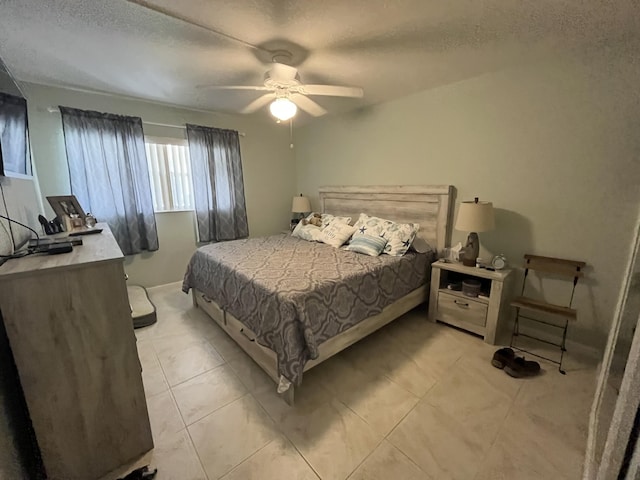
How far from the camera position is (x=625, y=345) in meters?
1.48

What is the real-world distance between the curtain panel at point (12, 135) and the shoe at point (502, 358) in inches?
129

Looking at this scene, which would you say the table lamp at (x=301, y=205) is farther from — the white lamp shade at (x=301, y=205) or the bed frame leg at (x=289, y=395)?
the bed frame leg at (x=289, y=395)

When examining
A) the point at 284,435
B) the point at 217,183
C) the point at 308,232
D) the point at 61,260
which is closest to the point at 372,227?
the point at 308,232

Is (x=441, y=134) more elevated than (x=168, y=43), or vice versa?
(x=168, y=43)

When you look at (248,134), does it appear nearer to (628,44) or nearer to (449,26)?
(449,26)

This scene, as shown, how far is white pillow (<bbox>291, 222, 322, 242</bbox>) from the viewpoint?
321 cm

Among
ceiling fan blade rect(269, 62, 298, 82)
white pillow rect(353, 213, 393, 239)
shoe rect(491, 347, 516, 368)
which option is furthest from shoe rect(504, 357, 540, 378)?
Result: ceiling fan blade rect(269, 62, 298, 82)

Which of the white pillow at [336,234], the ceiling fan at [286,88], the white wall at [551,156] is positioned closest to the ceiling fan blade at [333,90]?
the ceiling fan at [286,88]

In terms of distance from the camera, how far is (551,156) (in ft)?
6.91

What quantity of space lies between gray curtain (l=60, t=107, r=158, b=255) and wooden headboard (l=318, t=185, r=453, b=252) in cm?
259

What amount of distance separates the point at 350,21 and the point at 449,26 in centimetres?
65

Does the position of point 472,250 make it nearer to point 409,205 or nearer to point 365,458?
point 409,205

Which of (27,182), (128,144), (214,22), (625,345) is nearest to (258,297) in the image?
(214,22)

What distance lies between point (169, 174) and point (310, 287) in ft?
9.54
